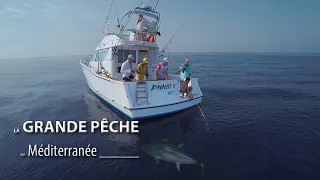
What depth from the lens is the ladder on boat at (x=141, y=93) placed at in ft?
28.2

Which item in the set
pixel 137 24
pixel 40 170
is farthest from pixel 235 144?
pixel 137 24

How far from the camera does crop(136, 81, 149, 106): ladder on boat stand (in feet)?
28.2

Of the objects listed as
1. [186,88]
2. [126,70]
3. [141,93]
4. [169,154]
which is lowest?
[169,154]

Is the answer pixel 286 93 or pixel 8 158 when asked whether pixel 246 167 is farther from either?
pixel 286 93

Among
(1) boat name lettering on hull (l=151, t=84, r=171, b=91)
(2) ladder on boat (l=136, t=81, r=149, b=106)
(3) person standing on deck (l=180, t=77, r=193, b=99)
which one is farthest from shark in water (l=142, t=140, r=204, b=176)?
(3) person standing on deck (l=180, t=77, r=193, b=99)

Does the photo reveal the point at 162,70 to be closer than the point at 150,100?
No

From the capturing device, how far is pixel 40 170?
5.57 metres

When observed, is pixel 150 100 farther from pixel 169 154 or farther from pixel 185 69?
pixel 169 154

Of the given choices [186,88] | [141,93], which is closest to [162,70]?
[186,88]

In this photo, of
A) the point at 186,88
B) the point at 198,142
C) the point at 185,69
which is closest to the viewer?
the point at 198,142

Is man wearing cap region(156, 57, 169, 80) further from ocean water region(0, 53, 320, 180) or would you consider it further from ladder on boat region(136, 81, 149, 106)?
ocean water region(0, 53, 320, 180)

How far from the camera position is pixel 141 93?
867 centimetres

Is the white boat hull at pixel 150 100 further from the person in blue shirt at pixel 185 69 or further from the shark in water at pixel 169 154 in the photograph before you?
the shark in water at pixel 169 154

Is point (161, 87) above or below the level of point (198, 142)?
above
